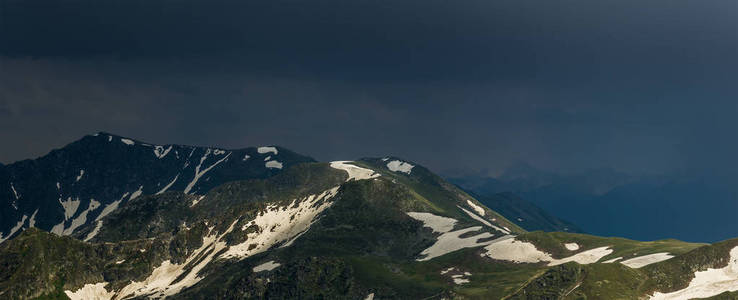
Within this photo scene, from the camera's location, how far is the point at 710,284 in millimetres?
161250

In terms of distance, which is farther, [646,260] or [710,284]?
[646,260]

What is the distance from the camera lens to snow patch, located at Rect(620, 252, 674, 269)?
18715cm

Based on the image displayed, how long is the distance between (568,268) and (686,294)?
116ft

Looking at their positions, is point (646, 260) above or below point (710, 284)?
below

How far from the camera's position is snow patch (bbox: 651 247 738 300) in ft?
514

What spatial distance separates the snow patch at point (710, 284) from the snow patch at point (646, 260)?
19.9 meters

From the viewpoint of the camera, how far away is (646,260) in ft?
629

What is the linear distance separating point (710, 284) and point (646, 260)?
30.6 metres

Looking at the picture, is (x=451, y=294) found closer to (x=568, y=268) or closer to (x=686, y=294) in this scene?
(x=568, y=268)

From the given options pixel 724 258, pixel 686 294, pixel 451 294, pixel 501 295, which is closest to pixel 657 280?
pixel 686 294

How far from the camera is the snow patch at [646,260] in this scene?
614 ft

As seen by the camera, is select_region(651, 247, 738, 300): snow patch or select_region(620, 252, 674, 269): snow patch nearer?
select_region(651, 247, 738, 300): snow patch

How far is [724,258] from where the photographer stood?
172625 millimetres

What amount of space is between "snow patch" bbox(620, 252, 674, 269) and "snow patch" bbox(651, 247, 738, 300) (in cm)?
1986
